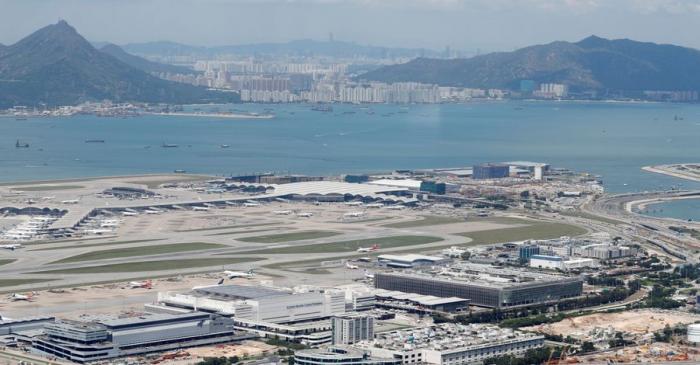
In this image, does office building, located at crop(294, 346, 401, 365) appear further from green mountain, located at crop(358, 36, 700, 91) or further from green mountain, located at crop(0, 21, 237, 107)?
green mountain, located at crop(358, 36, 700, 91)

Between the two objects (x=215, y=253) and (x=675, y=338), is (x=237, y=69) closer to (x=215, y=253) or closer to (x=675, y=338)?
(x=215, y=253)

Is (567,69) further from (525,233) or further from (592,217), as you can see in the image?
(525,233)

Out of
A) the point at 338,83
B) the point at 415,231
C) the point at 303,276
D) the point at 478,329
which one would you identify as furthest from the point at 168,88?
the point at 478,329

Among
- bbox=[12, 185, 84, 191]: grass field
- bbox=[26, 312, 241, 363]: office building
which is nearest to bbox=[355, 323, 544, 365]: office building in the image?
bbox=[26, 312, 241, 363]: office building

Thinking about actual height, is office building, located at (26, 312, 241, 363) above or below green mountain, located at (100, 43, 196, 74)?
below

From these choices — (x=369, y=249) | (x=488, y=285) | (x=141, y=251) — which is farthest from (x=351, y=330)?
(x=141, y=251)

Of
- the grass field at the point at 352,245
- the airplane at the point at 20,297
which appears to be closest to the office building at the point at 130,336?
the airplane at the point at 20,297

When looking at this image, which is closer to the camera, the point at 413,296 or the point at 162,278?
the point at 413,296
